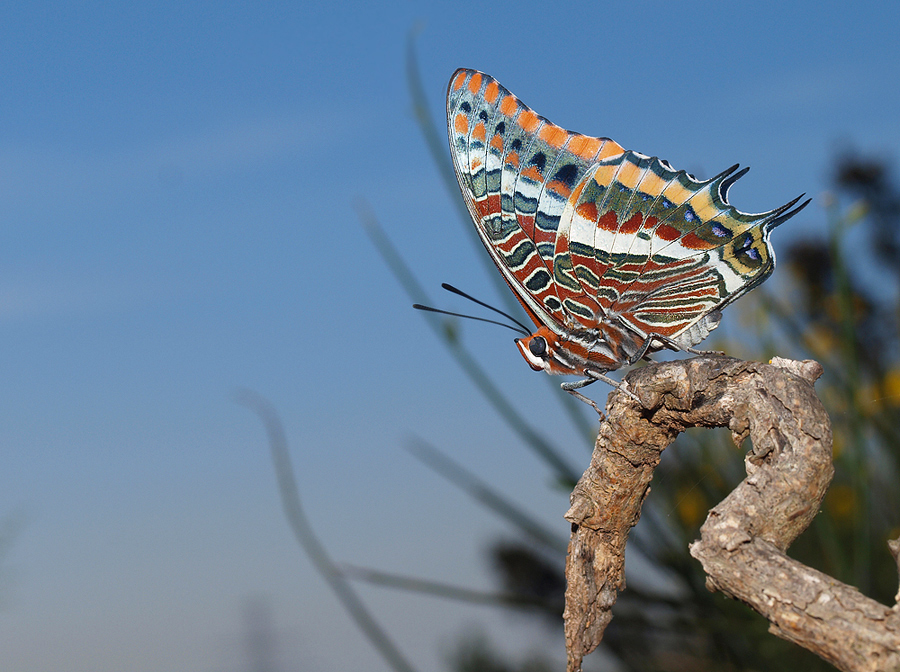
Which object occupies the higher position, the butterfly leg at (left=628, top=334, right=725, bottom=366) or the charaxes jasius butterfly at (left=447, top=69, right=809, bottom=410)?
the charaxes jasius butterfly at (left=447, top=69, right=809, bottom=410)

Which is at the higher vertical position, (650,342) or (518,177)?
(518,177)

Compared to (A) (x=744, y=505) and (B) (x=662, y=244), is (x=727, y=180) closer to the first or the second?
(B) (x=662, y=244)

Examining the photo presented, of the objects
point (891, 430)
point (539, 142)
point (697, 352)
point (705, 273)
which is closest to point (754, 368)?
point (697, 352)

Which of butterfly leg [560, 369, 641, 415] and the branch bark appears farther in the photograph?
butterfly leg [560, 369, 641, 415]

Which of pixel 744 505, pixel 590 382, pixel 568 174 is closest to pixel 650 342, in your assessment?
pixel 590 382

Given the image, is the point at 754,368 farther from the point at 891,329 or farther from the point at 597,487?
the point at 891,329

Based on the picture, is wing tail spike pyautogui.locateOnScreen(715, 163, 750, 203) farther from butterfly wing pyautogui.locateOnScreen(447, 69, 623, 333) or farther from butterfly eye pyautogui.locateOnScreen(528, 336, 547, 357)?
butterfly eye pyautogui.locateOnScreen(528, 336, 547, 357)

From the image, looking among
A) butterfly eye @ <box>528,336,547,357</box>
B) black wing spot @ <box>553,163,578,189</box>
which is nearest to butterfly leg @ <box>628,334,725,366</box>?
butterfly eye @ <box>528,336,547,357</box>
